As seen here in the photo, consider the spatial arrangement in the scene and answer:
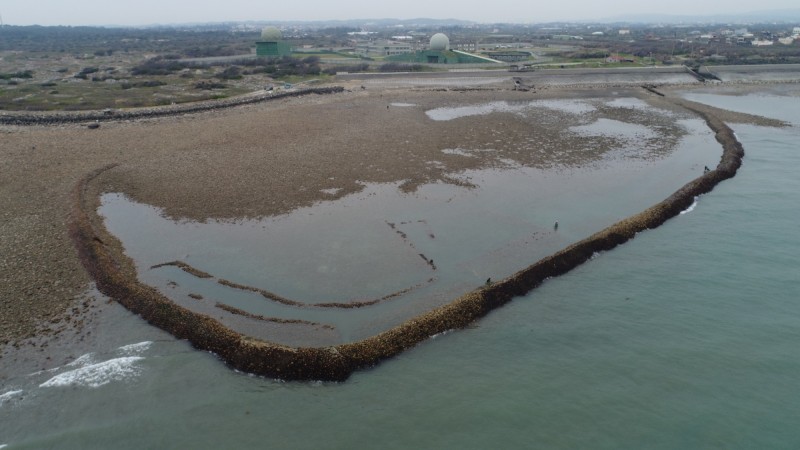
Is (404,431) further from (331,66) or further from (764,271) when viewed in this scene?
(331,66)

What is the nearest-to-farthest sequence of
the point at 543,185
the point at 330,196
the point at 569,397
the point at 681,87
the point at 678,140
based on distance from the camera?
the point at 569,397 < the point at 330,196 < the point at 543,185 < the point at 678,140 < the point at 681,87

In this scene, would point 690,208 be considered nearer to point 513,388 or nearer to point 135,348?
point 513,388

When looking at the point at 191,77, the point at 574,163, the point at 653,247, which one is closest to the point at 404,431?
the point at 653,247

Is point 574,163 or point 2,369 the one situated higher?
point 574,163

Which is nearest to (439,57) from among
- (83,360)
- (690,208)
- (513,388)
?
(690,208)

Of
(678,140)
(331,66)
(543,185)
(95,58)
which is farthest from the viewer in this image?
(95,58)

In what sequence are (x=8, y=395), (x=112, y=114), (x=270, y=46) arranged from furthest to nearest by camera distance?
(x=270, y=46) → (x=112, y=114) → (x=8, y=395)
